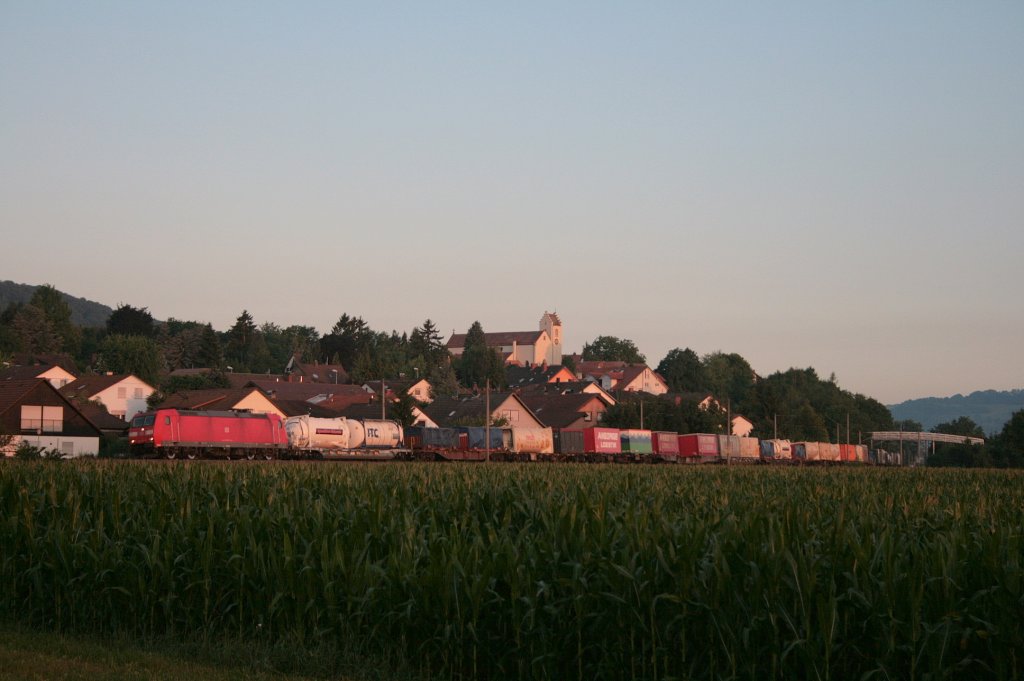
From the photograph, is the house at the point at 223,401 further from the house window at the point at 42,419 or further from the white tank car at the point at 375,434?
the house window at the point at 42,419

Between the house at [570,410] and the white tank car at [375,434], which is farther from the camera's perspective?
the house at [570,410]

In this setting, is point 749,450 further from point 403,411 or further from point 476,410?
point 403,411

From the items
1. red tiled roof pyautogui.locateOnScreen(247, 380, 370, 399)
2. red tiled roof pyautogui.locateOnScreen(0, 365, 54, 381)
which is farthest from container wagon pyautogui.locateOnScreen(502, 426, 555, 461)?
red tiled roof pyautogui.locateOnScreen(0, 365, 54, 381)

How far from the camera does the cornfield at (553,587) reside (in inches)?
440

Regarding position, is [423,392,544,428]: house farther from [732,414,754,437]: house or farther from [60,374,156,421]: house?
[732,414,754,437]: house

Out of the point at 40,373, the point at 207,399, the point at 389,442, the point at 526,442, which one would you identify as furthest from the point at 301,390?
the point at 389,442

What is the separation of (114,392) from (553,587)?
343 feet

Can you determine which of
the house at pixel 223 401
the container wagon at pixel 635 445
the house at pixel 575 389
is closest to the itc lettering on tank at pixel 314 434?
the house at pixel 223 401

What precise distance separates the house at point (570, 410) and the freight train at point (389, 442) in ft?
86.7

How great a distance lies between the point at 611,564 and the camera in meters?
12.0

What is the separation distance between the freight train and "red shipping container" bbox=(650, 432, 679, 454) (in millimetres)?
89

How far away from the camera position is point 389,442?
69.9 metres

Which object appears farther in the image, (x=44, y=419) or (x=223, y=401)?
(x=223, y=401)

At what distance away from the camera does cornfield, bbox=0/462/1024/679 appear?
11172mm
